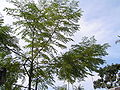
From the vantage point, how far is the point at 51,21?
1711 centimetres

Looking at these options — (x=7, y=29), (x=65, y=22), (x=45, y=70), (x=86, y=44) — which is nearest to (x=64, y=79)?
(x=45, y=70)

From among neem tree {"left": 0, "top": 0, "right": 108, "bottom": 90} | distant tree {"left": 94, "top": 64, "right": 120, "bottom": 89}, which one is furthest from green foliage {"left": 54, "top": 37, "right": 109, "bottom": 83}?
distant tree {"left": 94, "top": 64, "right": 120, "bottom": 89}

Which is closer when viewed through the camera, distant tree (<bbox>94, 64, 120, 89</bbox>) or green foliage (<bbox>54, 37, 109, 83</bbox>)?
green foliage (<bbox>54, 37, 109, 83</bbox>)

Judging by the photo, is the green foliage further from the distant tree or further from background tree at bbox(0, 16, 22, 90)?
the distant tree

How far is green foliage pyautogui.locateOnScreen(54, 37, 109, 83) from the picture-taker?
16.8 meters

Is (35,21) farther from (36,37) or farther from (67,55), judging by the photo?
(67,55)

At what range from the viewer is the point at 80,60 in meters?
17.1

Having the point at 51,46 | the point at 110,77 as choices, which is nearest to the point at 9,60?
the point at 51,46

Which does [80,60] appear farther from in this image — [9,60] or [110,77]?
[110,77]

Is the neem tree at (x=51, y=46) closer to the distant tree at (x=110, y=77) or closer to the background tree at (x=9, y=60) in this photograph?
the background tree at (x=9, y=60)

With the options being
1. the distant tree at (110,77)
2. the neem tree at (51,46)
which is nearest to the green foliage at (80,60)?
the neem tree at (51,46)

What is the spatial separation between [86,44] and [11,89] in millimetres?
7052

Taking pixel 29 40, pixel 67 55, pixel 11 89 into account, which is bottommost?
pixel 11 89

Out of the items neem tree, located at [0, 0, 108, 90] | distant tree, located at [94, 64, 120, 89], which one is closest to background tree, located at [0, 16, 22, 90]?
neem tree, located at [0, 0, 108, 90]
